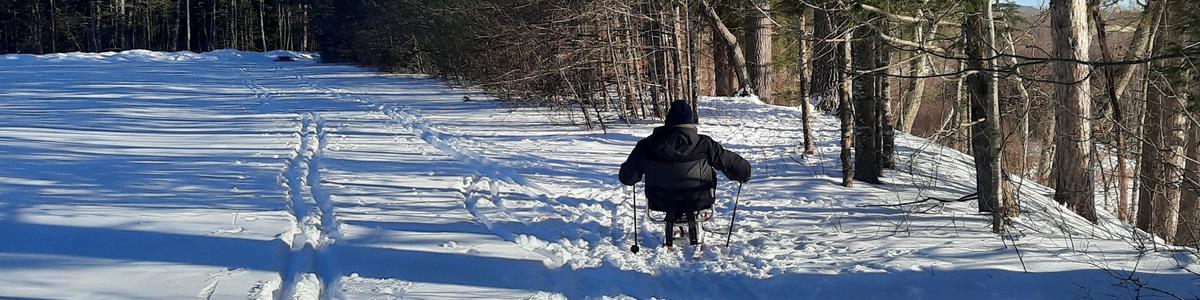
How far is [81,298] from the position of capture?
5367 millimetres

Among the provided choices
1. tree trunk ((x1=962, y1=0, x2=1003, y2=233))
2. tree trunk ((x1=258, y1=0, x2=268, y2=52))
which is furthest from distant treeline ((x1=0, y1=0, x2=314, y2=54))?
tree trunk ((x1=962, y1=0, x2=1003, y2=233))

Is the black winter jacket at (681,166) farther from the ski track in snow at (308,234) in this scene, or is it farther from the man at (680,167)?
the ski track in snow at (308,234)

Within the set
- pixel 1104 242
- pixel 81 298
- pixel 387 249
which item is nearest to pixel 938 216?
pixel 1104 242

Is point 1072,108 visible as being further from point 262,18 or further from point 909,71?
point 262,18

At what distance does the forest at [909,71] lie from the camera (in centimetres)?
802

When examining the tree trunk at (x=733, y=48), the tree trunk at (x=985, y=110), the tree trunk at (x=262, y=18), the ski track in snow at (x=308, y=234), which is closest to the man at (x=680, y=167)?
the tree trunk at (x=985, y=110)

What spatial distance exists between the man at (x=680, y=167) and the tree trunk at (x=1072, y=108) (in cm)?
436

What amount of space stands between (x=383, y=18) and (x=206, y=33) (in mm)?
46814

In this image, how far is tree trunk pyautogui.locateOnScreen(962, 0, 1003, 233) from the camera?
24.2 ft

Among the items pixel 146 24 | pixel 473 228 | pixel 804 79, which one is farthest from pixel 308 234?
pixel 146 24

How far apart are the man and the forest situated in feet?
4.49

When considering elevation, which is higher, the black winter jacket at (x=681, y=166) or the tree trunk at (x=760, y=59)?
the tree trunk at (x=760, y=59)

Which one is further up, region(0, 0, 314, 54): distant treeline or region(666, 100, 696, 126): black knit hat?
region(0, 0, 314, 54): distant treeline

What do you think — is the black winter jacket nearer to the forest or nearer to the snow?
the snow
